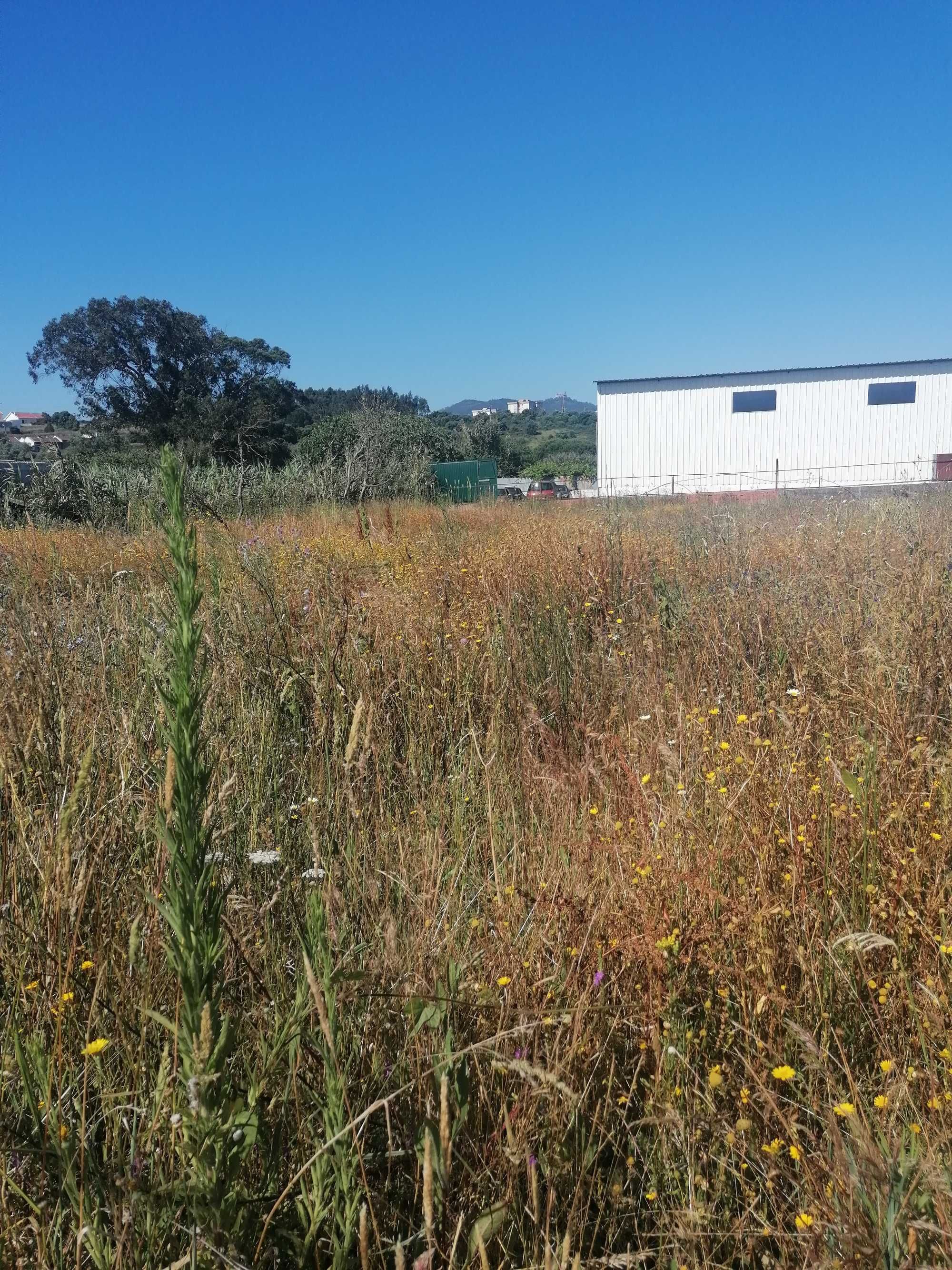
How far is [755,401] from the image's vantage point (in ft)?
96.1

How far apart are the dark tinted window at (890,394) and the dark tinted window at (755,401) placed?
3241mm

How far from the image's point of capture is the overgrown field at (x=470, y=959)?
3.29ft

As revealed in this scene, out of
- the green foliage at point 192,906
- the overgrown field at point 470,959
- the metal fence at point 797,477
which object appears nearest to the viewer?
the green foliage at point 192,906

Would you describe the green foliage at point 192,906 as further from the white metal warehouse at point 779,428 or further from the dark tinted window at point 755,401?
the dark tinted window at point 755,401

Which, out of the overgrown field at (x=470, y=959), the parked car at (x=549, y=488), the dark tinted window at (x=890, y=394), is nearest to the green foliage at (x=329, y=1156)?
the overgrown field at (x=470, y=959)

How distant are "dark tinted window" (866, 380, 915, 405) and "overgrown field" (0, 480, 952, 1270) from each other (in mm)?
29387

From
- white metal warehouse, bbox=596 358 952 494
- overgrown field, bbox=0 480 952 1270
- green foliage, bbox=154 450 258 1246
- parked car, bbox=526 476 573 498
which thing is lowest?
overgrown field, bbox=0 480 952 1270

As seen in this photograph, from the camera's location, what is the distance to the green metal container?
15.5 metres

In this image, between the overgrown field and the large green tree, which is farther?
the large green tree

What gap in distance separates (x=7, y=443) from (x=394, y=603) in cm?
2297

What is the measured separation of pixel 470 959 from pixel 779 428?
30.9 meters

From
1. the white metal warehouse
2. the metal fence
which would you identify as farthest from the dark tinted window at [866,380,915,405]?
the metal fence

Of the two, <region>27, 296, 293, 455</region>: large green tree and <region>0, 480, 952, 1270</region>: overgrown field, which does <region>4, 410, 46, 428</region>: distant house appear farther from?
<region>0, 480, 952, 1270</region>: overgrown field

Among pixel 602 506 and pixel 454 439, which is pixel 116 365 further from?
pixel 602 506
